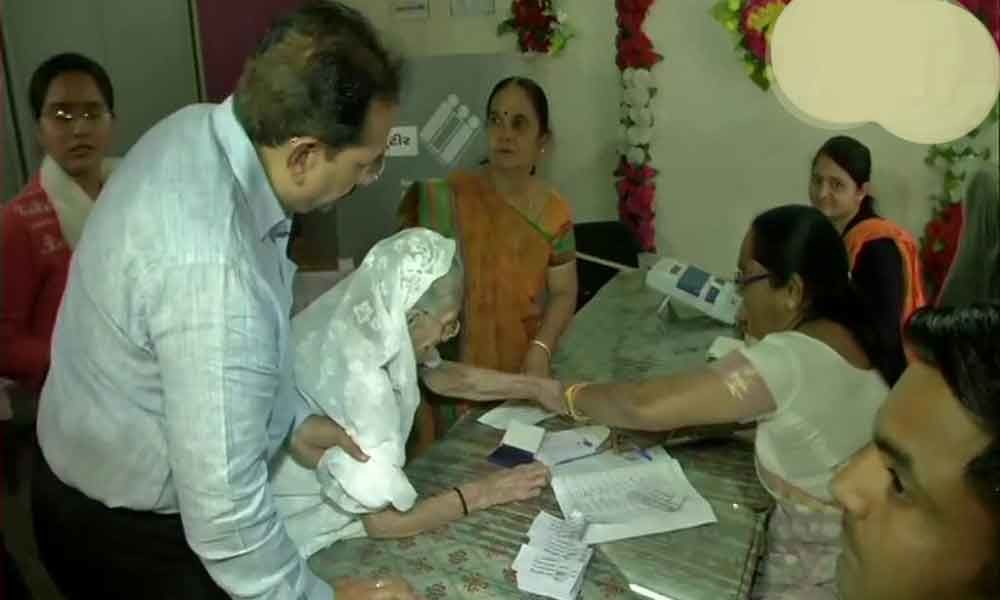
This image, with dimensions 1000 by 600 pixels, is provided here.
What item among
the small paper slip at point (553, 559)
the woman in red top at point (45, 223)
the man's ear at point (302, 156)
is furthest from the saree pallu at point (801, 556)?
the woman in red top at point (45, 223)

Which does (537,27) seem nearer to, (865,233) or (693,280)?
(693,280)

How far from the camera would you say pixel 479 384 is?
1779mm

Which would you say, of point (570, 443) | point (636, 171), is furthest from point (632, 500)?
A: point (636, 171)

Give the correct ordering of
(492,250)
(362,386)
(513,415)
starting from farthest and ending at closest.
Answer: (492,250)
(513,415)
(362,386)

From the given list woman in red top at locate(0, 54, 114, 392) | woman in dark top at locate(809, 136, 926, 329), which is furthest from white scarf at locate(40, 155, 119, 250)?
woman in dark top at locate(809, 136, 926, 329)

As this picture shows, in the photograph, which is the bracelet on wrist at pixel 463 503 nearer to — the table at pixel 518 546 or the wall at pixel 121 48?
the table at pixel 518 546

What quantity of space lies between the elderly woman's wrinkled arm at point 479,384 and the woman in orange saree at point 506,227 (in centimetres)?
11

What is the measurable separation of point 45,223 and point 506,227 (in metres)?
0.89

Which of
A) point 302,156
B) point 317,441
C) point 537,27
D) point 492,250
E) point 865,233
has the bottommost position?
point 317,441

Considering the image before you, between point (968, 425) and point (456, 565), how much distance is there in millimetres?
772

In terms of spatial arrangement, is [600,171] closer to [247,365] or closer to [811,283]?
[811,283]

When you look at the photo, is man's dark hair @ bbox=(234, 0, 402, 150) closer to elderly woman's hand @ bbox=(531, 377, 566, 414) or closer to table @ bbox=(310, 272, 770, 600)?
table @ bbox=(310, 272, 770, 600)

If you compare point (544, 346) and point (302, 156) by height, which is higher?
point (302, 156)

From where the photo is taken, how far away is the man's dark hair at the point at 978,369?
69 centimetres
